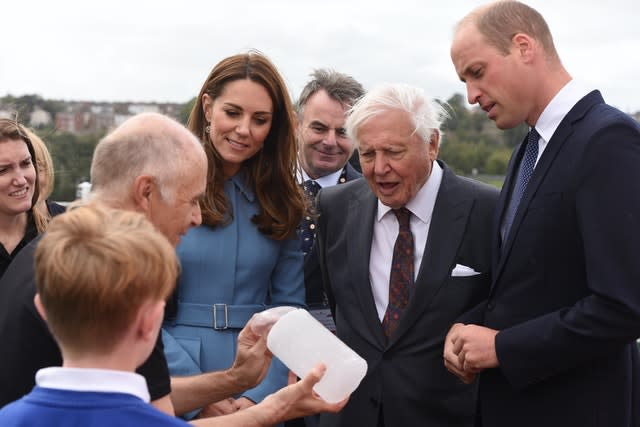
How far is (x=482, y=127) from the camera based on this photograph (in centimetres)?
8912

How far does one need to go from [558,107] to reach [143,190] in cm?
175

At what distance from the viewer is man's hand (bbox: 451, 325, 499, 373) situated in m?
3.24

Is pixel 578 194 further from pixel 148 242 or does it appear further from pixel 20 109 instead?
pixel 20 109

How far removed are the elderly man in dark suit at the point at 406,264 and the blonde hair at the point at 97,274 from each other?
2027 mm

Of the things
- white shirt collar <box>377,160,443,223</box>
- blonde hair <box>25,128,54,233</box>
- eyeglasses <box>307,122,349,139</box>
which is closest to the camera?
white shirt collar <box>377,160,443,223</box>

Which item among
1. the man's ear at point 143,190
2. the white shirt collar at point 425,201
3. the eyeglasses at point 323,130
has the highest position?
the eyeglasses at point 323,130

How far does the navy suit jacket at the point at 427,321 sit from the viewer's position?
3.72 m

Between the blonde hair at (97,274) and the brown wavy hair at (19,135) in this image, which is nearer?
the blonde hair at (97,274)

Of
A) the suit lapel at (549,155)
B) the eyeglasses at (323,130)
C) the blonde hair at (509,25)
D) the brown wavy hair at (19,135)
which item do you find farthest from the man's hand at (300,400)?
the brown wavy hair at (19,135)

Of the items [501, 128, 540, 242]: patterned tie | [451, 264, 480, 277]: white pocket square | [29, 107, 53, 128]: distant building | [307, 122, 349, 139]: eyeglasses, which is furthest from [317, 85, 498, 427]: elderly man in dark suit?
[29, 107, 53, 128]: distant building

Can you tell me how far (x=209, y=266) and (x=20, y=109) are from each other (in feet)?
→ 7.88

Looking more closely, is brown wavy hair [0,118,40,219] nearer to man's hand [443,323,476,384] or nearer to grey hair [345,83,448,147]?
grey hair [345,83,448,147]

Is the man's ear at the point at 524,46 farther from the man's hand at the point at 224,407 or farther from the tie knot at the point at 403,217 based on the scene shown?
the man's hand at the point at 224,407

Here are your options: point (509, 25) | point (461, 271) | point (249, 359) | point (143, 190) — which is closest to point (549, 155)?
point (509, 25)
